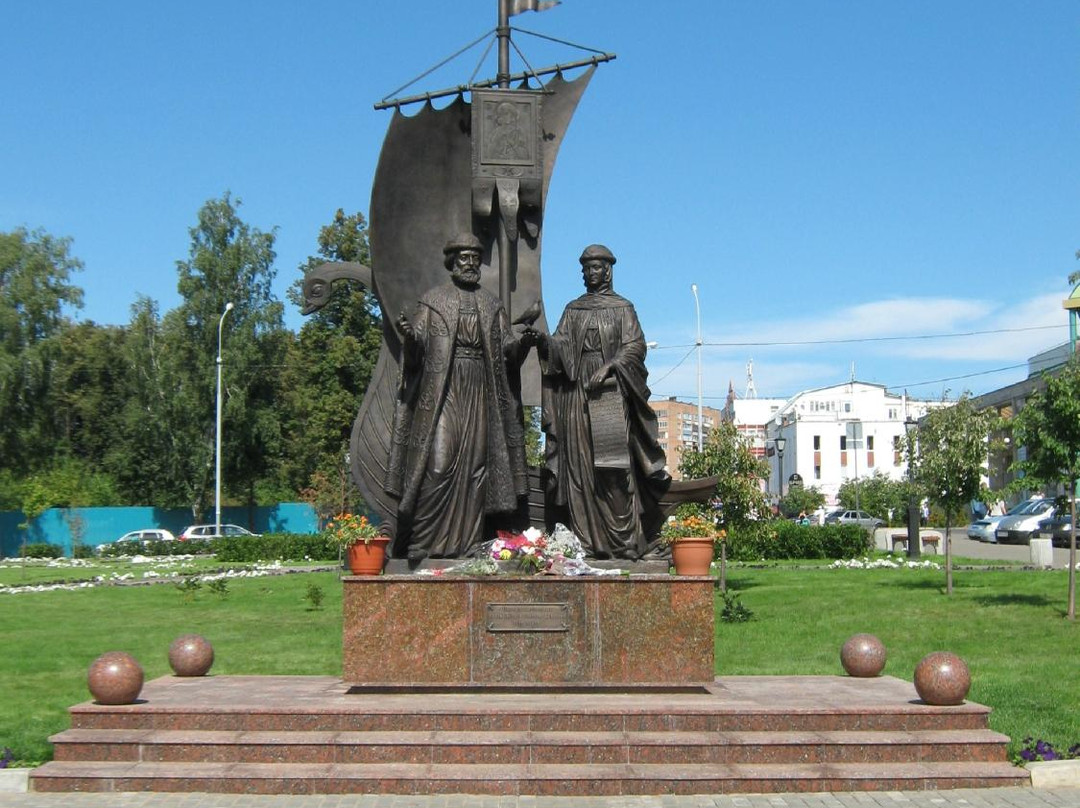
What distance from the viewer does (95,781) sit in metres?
7.22

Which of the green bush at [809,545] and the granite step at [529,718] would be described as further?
the green bush at [809,545]

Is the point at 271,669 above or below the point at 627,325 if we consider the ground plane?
below

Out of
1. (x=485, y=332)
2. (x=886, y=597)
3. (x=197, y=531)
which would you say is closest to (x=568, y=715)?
(x=485, y=332)

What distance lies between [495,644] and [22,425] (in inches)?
1439

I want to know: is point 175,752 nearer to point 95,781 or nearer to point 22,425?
point 95,781

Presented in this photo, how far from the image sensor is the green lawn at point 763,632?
10.9 metres

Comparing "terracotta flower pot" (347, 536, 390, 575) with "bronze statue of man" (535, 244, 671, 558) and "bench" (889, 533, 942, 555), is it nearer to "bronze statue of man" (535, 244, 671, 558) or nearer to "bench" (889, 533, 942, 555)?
"bronze statue of man" (535, 244, 671, 558)

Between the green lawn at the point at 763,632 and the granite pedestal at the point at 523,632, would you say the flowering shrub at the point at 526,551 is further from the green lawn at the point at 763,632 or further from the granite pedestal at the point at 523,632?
the green lawn at the point at 763,632

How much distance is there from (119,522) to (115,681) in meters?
38.2

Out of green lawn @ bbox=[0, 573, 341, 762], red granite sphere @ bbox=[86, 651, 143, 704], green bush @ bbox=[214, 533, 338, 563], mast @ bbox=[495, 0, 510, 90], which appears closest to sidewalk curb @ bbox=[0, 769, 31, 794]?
red granite sphere @ bbox=[86, 651, 143, 704]

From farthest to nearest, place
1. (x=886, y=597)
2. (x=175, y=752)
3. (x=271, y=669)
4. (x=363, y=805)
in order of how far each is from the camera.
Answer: (x=886, y=597), (x=271, y=669), (x=175, y=752), (x=363, y=805)

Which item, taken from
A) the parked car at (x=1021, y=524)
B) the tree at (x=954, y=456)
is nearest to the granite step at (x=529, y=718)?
the tree at (x=954, y=456)

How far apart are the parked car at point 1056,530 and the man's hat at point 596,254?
87.3 ft

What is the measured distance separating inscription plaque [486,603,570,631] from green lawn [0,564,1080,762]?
2.93 meters
